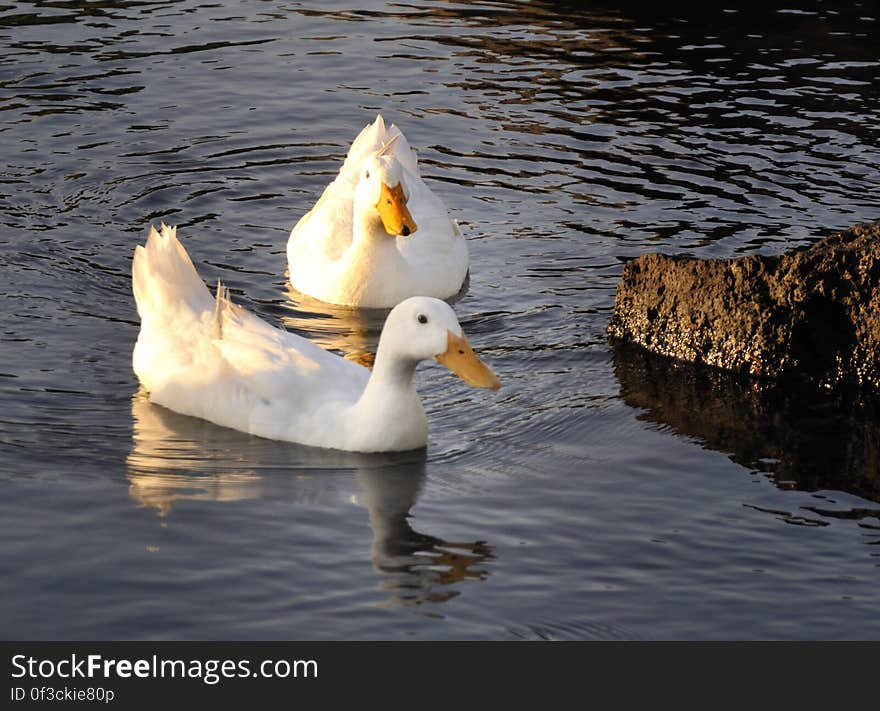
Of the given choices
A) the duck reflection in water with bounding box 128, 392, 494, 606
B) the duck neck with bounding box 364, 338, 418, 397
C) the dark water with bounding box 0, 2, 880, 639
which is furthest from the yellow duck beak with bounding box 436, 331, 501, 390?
the duck reflection in water with bounding box 128, 392, 494, 606

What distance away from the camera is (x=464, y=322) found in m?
12.4

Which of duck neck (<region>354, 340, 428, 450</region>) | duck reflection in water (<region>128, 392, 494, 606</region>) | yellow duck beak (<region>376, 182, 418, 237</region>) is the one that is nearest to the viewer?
duck reflection in water (<region>128, 392, 494, 606</region>)

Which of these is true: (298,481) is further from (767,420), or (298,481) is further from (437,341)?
(767,420)

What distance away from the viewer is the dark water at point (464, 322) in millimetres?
8359

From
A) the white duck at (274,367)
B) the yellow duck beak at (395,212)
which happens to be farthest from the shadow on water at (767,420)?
the yellow duck beak at (395,212)

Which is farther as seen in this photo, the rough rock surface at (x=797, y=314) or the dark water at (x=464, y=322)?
the rough rock surface at (x=797, y=314)

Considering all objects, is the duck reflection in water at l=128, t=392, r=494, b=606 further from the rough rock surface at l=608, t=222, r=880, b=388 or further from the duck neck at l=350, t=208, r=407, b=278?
the duck neck at l=350, t=208, r=407, b=278

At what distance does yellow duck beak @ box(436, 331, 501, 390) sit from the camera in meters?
9.80

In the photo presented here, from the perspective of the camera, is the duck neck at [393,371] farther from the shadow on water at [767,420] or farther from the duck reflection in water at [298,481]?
the shadow on water at [767,420]

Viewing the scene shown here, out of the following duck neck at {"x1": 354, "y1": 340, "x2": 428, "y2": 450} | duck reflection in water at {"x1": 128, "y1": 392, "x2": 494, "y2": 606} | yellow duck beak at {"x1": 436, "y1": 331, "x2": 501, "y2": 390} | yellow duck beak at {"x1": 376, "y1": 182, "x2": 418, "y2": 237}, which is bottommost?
duck reflection in water at {"x1": 128, "y1": 392, "x2": 494, "y2": 606}

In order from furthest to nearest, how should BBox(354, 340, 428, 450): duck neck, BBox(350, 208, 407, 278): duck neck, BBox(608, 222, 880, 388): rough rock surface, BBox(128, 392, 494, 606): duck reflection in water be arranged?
BBox(350, 208, 407, 278): duck neck
BBox(608, 222, 880, 388): rough rock surface
BBox(354, 340, 428, 450): duck neck
BBox(128, 392, 494, 606): duck reflection in water

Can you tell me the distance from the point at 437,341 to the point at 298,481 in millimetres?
1088
